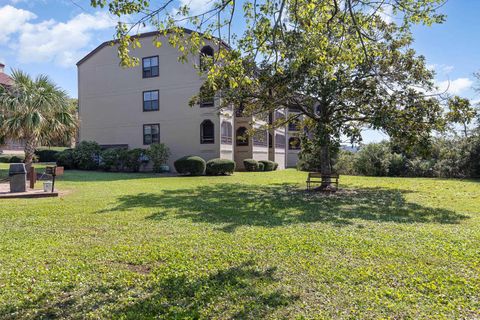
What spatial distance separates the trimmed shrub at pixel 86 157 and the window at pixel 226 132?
9.34 m

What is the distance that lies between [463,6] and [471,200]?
7.28 meters

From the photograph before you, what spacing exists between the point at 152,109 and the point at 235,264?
2323cm

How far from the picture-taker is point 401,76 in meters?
13.4

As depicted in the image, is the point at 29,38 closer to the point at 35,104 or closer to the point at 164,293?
the point at 164,293

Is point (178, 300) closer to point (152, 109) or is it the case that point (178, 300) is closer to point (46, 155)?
point (152, 109)

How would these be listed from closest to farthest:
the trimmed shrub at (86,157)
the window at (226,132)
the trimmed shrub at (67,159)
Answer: the trimmed shrub at (86,157)
the trimmed shrub at (67,159)
the window at (226,132)

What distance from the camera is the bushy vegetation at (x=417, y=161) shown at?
23250mm

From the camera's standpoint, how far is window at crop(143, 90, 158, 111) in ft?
85.9

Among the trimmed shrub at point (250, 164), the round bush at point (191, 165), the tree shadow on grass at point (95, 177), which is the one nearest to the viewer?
the tree shadow on grass at point (95, 177)

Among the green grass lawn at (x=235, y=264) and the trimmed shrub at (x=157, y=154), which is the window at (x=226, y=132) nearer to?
the trimmed shrub at (x=157, y=154)

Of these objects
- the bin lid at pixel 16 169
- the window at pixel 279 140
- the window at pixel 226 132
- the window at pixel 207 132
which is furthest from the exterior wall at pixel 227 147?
the bin lid at pixel 16 169

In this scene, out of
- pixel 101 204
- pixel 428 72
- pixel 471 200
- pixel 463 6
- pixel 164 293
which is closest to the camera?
pixel 164 293

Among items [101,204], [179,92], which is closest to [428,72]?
[101,204]

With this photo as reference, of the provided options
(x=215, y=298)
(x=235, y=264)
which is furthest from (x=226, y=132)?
(x=215, y=298)
